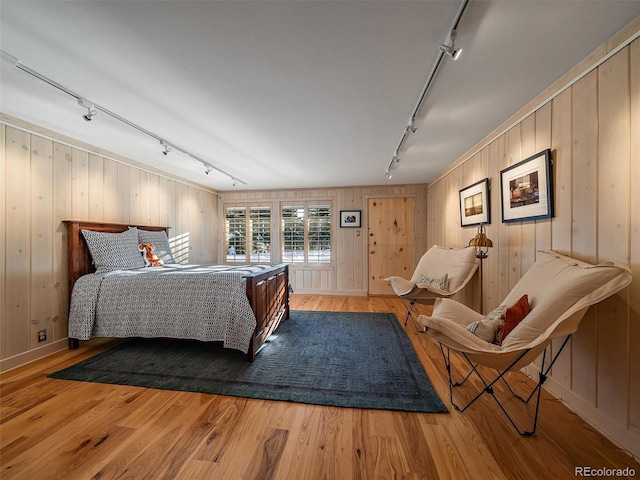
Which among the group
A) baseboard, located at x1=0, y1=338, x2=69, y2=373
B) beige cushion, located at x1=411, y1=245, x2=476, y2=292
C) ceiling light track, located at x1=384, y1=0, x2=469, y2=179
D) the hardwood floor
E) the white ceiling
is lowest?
the hardwood floor

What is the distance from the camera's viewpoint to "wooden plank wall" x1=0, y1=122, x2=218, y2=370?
2.18 metres

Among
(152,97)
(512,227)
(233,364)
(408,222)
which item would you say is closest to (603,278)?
(512,227)

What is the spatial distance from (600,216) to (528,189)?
0.63 metres

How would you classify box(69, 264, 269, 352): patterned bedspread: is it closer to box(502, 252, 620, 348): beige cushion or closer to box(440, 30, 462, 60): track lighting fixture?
box(502, 252, 620, 348): beige cushion

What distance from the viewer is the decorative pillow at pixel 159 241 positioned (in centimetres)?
337

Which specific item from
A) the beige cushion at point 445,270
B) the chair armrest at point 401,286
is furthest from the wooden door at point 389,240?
the chair armrest at point 401,286

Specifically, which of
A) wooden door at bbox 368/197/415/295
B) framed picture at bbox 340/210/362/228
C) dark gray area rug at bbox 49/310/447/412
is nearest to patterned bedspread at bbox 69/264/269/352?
dark gray area rug at bbox 49/310/447/412

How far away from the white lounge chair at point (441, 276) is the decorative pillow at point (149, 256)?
320 cm

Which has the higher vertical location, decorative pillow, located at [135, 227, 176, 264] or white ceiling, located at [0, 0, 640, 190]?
white ceiling, located at [0, 0, 640, 190]

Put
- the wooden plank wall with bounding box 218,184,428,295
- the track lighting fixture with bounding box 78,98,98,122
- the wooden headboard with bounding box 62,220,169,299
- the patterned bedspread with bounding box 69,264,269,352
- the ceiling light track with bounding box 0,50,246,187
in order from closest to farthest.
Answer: the ceiling light track with bounding box 0,50,246,187 → the track lighting fixture with bounding box 78,98,98,122 → the patterned bedspread with bounding box 69,264,269,352 → the wooden headboard with bounding box 62,220,169,299 → the wooden plank wall with bounding box 218,184,428,295

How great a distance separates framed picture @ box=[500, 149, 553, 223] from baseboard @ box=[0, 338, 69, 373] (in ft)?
15.4

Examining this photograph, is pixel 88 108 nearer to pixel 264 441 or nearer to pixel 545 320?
pixel 264 441

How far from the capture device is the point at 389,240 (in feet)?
16.4

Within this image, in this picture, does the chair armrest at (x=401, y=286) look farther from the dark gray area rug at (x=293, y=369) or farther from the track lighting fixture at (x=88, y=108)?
the track lighting fixture at (x=88, y=108)
